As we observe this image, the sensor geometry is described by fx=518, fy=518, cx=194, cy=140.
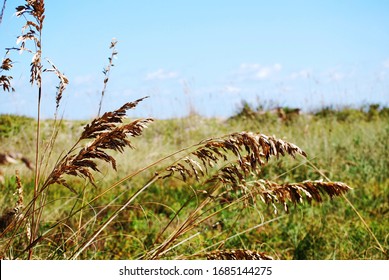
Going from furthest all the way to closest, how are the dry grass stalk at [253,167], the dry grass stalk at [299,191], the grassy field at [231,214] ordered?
1. the grassy field at [231,214]
2. the dry grass stalk at [299,191]
3. the dry grass stalk at [253,167]

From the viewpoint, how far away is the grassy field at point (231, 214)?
3021 millimetres

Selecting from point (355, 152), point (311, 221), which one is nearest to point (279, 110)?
point (355, 152)

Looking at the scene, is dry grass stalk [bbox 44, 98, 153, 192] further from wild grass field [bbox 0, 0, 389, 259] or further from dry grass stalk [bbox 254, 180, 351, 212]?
dry grass stalk [bbox 254, 180, 351, 212]

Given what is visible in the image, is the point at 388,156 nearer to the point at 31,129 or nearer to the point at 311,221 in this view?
the point at 311,221

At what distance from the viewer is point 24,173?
661 cm

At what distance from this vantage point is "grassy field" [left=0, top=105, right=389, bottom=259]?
3.02m

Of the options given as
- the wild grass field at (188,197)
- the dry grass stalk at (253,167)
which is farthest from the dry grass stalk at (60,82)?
the dry grass stalk at (253,167)

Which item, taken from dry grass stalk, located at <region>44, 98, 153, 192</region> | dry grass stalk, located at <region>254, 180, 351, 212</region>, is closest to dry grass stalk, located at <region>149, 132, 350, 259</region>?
dry grass stalk, located at <region>254, 180, 351, 212</region>

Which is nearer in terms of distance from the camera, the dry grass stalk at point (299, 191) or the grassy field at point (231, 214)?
the dry grass stalk at point (299, 191)

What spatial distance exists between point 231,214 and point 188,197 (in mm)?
1010

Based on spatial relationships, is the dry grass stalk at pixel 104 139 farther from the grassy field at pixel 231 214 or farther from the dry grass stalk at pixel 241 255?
the dry grass stalk at pixel 241 255

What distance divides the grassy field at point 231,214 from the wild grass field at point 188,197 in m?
0.02

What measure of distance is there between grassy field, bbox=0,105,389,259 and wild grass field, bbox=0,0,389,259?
2 cm
